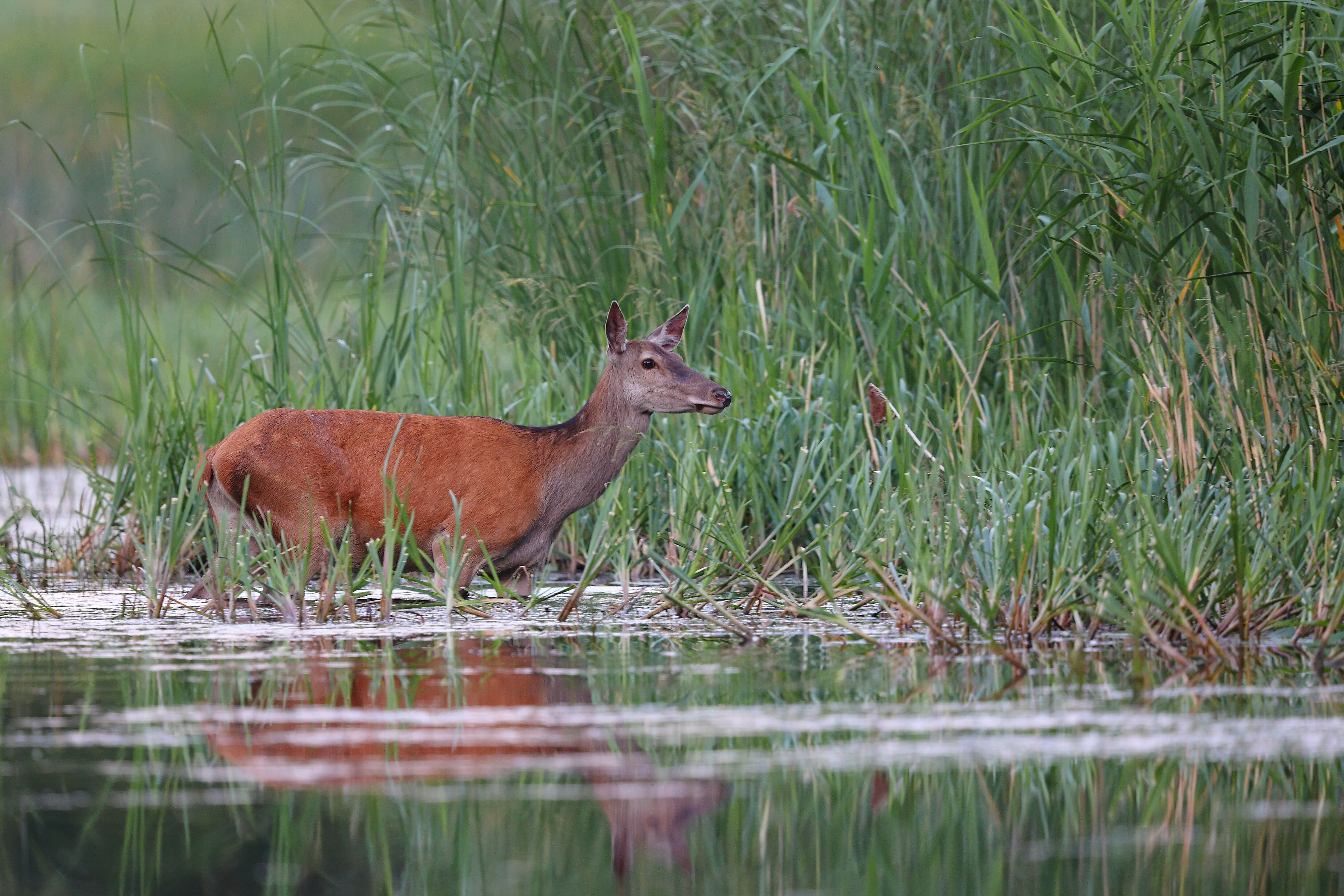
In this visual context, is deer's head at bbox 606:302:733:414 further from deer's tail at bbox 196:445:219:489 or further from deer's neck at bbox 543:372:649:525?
deer's tail at bbox 196:445:219:489

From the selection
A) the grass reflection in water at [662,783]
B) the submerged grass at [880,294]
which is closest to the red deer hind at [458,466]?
the submerged grass at [880,294]

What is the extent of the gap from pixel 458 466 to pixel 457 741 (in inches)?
131

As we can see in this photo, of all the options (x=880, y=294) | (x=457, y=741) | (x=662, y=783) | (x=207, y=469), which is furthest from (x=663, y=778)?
(x=880, y=294)

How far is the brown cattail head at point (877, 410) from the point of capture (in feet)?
21.4

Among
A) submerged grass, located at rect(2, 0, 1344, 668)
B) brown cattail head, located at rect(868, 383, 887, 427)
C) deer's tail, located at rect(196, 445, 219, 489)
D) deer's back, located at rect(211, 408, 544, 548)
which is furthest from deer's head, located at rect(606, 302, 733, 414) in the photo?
deer's tail, located at rect(196, 445, 219, 489)

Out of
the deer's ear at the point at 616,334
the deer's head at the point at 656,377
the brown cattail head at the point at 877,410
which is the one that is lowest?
the brown cattail head at the point at 877,410

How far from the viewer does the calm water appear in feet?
8.50

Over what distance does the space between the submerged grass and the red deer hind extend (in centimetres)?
23

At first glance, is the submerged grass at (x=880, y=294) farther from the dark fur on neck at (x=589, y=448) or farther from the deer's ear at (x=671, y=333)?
the deer's ear at (x=671, y=333)

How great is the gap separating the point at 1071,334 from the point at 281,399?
10.7 ft

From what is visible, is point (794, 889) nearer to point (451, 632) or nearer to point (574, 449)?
point (451, 632)

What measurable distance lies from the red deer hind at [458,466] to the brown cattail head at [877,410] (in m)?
0.55

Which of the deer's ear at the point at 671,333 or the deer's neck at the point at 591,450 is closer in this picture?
the deer's neck at the point at 591,450

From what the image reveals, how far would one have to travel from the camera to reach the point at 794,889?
98.8 inches
